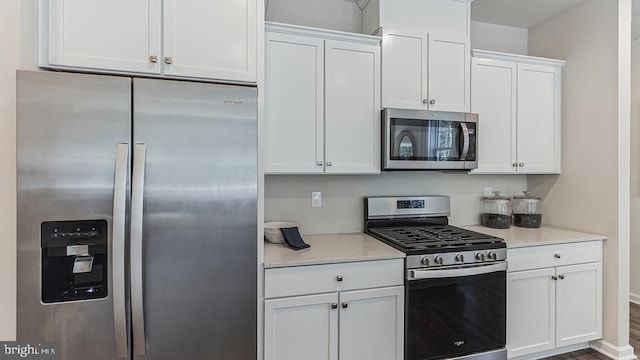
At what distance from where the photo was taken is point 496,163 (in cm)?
266

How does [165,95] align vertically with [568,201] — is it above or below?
above

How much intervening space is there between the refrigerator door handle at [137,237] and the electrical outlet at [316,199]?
4.26 feet

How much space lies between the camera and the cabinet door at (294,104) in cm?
211

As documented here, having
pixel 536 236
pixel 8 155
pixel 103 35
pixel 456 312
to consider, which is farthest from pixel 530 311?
pixel 8 155

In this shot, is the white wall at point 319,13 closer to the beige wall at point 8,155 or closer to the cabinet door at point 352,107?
the cabinet door at point 352,107

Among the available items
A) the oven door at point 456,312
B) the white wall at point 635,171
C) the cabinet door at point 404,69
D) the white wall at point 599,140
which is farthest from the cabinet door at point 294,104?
the white wall at point 635,171

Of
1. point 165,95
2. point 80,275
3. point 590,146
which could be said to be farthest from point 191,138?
point 590,146

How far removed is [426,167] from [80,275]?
2.08 meters

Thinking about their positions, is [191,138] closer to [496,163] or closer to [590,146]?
[496,163]

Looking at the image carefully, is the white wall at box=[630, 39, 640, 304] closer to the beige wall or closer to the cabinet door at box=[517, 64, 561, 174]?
the cabinet door at box=[517, 64, 561, 174]

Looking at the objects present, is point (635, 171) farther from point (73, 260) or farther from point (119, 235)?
point (73, 260)

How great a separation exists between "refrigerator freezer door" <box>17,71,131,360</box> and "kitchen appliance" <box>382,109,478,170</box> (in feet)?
5.17

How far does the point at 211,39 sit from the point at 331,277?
4.55ft

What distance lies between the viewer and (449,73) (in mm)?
2443
